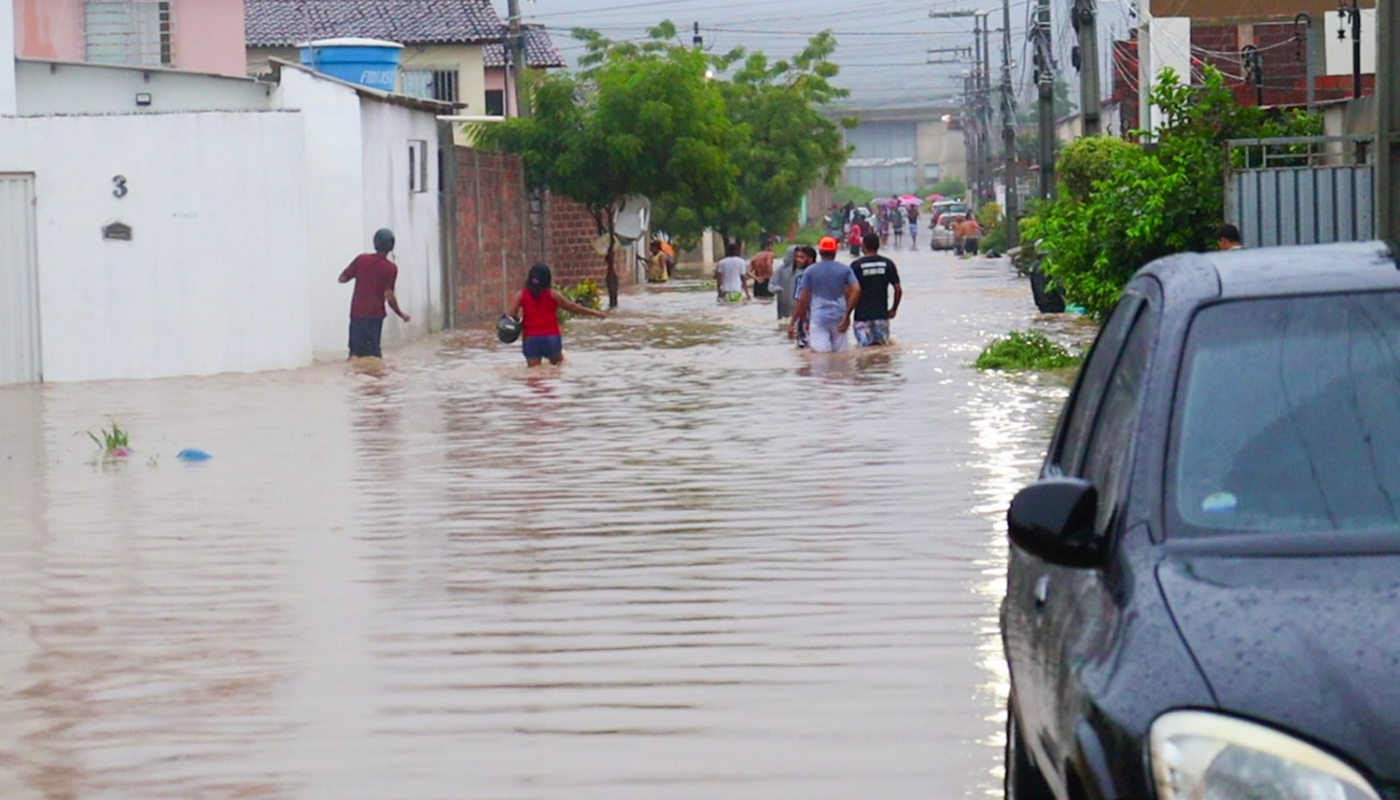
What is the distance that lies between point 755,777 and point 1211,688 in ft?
9.70

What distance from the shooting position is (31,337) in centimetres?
2441

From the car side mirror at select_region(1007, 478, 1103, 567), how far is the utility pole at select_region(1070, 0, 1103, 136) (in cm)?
3564

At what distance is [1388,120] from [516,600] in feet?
19.0

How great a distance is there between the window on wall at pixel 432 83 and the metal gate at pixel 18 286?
116ft

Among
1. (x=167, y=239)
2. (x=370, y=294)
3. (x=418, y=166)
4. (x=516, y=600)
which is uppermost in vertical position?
(x=418, y=166)

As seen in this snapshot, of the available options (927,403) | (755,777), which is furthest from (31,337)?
(755,777)

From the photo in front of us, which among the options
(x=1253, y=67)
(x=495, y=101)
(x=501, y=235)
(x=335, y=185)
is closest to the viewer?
(x=335, y=185)

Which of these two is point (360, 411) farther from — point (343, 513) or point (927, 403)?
point (343, 513)

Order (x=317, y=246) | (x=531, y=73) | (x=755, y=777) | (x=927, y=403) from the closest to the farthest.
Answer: (x=755, y=777) → (x=927, y=403) → (x=317, y=246) → (x=531, y=73)

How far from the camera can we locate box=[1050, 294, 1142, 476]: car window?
508cm

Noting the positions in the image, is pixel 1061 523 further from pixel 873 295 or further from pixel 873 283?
pixel 873 295

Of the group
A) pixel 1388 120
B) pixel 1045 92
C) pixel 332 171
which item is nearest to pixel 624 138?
pixel 332 171

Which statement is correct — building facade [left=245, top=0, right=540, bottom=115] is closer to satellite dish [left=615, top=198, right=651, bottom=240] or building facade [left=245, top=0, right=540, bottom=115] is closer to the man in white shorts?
satellite dish [left=615, top=198, right=651, bottom=240]

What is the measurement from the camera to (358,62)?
3356 centimetres
